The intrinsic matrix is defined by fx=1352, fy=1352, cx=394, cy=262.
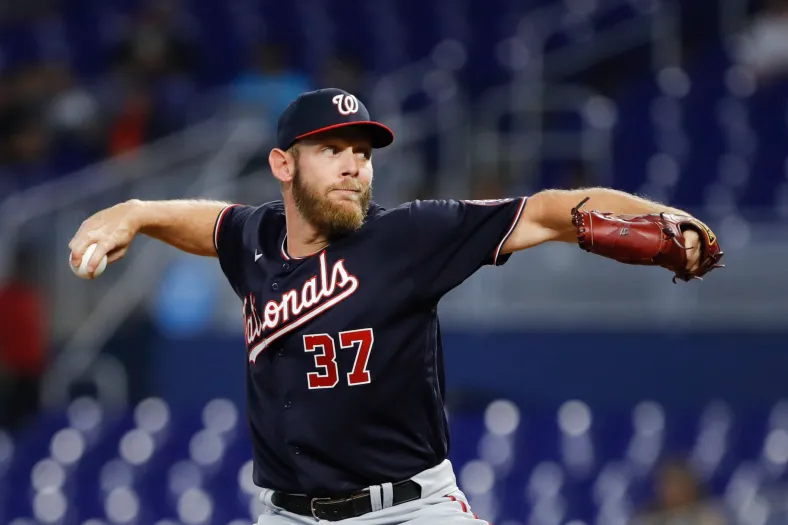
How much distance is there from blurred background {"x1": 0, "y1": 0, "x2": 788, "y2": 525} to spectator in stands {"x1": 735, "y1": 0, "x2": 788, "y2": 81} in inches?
0.7

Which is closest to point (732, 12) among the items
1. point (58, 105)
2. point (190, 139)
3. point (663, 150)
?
point (663, 150)

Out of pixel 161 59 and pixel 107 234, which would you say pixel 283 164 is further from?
pixel 161 59

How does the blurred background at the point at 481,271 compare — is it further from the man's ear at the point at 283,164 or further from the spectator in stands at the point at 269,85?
the man's ear at the point at 283,164

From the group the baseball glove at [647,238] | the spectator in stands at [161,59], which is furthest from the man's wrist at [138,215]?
the spectator in stands at [161,59]

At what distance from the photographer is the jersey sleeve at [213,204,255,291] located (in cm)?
397

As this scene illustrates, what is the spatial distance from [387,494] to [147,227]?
1079 mm

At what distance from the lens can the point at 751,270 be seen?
7641 millimetres

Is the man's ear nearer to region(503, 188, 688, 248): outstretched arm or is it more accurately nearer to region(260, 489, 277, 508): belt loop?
region(503, 188, 688, 248): outstretched arm

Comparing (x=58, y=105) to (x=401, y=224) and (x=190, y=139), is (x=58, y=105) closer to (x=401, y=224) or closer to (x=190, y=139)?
(x=190, y=139)

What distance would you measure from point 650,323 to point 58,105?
441cm

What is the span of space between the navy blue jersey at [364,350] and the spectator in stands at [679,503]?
8.02 ft

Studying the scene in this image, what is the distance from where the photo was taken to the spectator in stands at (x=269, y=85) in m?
8.99

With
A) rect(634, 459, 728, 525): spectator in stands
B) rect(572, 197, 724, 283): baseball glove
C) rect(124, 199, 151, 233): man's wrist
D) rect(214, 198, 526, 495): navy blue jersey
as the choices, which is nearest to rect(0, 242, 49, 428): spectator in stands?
rect(634, 459, 728, 525): spectator in stands

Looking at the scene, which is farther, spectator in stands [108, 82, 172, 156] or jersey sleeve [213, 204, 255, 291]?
spectator in stands [108, 82, 172, 156]
